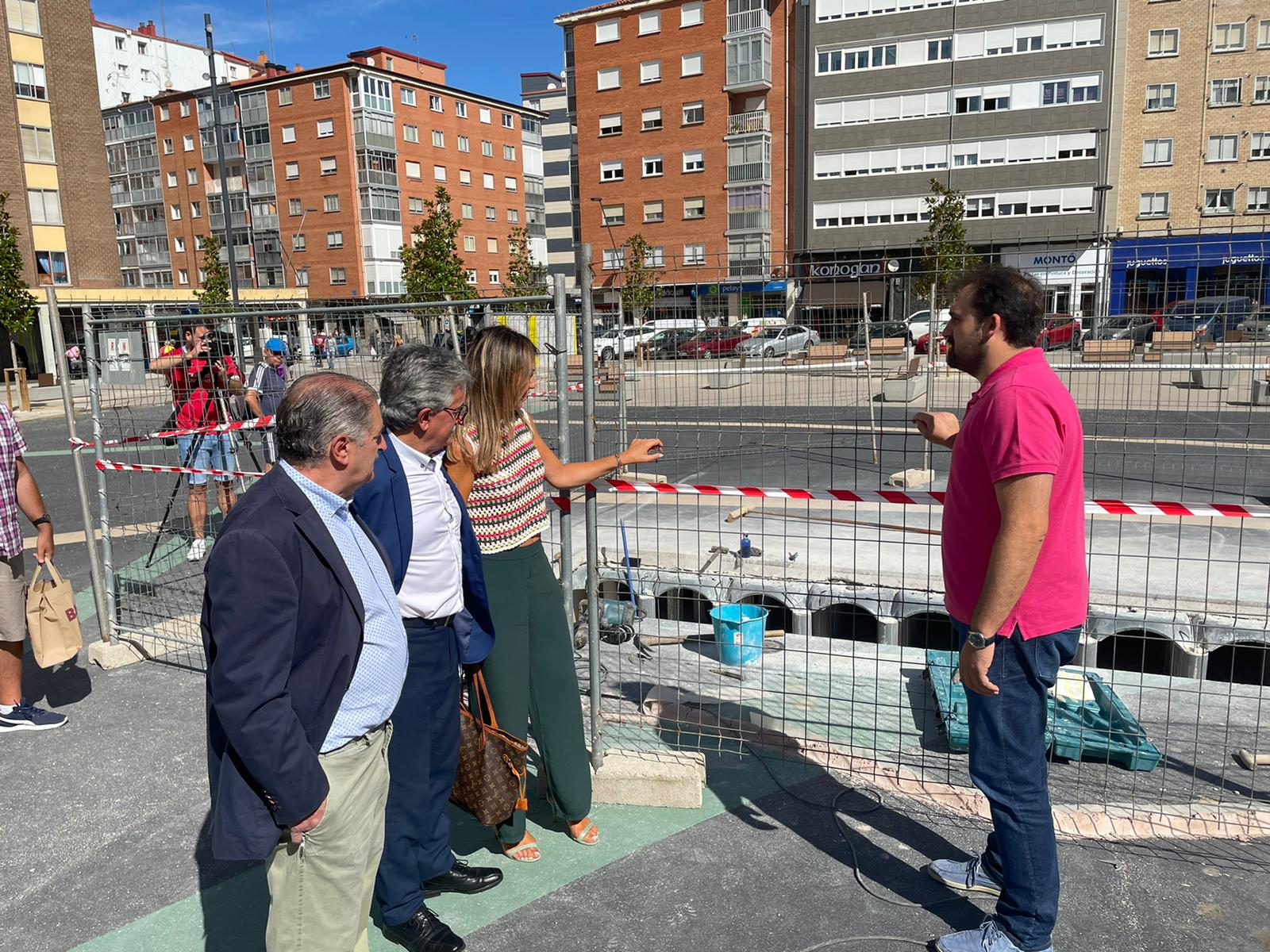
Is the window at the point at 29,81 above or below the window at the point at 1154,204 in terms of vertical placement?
above

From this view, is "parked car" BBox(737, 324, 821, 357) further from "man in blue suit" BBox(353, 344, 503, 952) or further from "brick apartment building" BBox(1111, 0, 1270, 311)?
"brick apartment building" BBox(1111, 0, 1270, 311)

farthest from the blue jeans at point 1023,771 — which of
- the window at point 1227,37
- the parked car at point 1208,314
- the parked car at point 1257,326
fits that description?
the window at point 1227,37

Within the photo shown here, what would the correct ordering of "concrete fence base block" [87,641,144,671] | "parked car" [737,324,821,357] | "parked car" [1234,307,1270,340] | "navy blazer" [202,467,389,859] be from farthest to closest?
"parked car" [737,324,821,357], "parked car" [1234,307,1270,340], "concrete fence base block" [87,641,144,671], "navy blazer" [202,467,389,859]

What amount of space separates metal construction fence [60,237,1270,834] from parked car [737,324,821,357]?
0.04 meters

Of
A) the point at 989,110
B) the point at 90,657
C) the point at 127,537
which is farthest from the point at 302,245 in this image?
the point at 90,657

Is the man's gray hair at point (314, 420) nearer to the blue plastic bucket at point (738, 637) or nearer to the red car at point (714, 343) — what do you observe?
the blue plastic bucket at point (738, 637)

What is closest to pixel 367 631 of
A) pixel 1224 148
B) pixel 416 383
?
pixel 416 383

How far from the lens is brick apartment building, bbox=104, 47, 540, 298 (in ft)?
189

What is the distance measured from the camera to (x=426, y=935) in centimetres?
274

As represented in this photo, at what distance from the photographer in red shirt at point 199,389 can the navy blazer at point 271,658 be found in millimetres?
4076

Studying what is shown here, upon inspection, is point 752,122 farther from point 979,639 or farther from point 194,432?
point 979,639

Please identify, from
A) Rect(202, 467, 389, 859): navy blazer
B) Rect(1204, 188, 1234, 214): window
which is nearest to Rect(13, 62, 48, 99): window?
Rect(202, 467, 389, 859): navy blazer

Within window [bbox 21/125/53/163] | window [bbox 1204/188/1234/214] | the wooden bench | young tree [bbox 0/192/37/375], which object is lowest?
the wooden bench

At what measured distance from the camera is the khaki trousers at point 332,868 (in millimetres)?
2102
